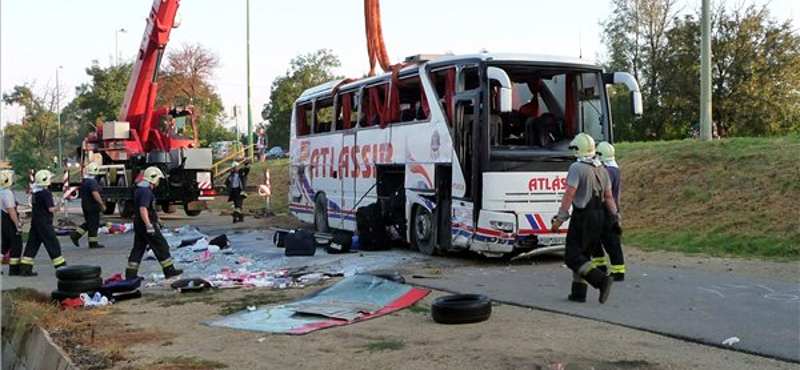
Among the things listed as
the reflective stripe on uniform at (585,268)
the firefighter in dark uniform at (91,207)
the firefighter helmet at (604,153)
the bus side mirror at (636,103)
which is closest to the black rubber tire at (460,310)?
the reflective stripe on uniform at (585,268)

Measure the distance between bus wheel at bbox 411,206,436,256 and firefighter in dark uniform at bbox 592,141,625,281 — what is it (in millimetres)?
3668

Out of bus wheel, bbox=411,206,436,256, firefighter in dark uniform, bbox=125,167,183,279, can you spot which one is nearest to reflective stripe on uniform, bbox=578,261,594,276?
bus wheel, bbox=411,206,436,256

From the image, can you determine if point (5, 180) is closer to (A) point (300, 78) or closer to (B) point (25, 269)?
(B) point (25, 269)

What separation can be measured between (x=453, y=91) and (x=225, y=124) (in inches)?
1643

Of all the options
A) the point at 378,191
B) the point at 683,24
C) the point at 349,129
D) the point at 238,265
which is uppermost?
the point at 683,24

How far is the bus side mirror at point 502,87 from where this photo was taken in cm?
1097

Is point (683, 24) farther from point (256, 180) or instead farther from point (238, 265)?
point (238, 265)

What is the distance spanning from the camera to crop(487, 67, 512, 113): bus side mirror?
11.0 meters

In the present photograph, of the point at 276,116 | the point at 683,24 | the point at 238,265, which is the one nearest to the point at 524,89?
the point at 238,265

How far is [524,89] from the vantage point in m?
12.9

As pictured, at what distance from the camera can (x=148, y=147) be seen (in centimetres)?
2375

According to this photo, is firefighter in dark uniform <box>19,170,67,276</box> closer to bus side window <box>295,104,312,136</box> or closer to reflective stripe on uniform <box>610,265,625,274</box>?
bus side window <box>295,104,312,136</box>

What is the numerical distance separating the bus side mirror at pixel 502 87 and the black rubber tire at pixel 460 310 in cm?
378

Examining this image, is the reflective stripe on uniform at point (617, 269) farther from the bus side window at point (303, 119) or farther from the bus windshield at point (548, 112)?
the bus side window at point (303, 119)
